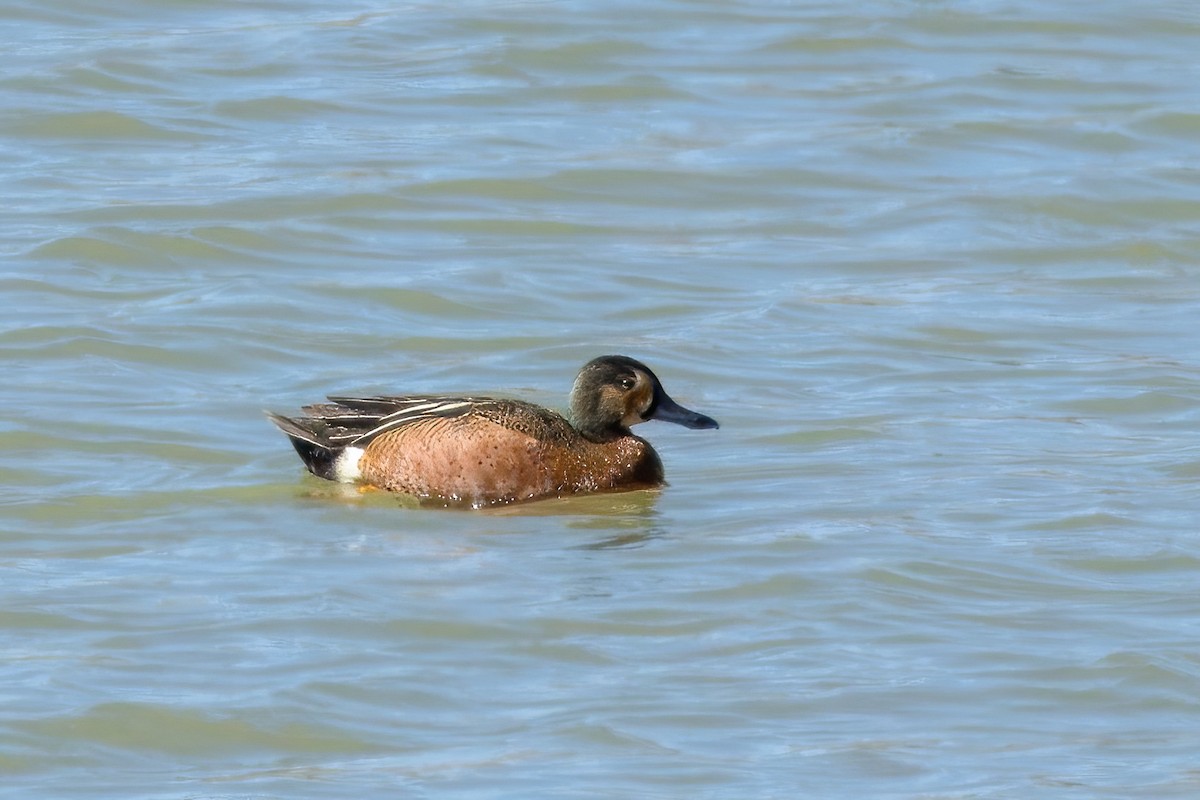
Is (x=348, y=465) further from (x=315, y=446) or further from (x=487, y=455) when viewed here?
(x=487, y=455)

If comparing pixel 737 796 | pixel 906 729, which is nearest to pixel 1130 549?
pixel 906 729

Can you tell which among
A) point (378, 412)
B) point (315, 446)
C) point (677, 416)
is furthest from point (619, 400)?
point (315, 446)

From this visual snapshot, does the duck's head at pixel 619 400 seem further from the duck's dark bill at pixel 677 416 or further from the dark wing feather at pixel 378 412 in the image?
the dark wing feather at pixel 378 412

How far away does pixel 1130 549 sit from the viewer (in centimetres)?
946

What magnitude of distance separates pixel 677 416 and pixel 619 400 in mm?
264

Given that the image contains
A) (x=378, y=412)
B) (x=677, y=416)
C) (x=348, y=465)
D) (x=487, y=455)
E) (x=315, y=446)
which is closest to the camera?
(x=487, y=455)

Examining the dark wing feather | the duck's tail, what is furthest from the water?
the dark wing feather

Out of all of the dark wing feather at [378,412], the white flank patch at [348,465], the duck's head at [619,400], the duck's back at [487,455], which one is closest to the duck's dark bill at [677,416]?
the duck's head at [619,400]

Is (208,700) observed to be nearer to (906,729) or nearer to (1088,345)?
(906,729)

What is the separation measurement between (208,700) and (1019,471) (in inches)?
170

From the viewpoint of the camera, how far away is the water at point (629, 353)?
753 centimetres

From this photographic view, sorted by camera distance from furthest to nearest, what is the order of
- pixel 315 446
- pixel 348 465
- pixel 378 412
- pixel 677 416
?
1. pixel 677 416
2. pixel 378 412
3. pixel 348 465
4. pixel 315 446

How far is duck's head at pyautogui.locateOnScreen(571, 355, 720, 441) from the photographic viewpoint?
10961 mm

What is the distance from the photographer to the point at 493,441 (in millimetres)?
10539
